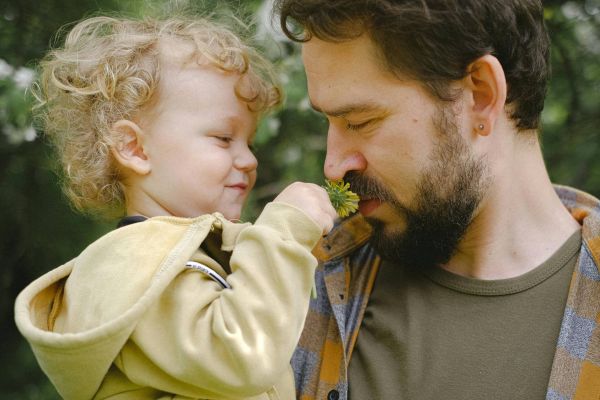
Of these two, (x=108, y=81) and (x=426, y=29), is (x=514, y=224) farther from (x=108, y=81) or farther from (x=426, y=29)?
(x=108, y=81)

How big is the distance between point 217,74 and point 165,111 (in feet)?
0.60

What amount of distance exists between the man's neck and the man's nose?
39 centimetres

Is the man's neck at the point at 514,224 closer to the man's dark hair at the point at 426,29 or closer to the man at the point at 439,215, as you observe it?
the man at the point at 439,215

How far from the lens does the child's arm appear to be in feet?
5.83

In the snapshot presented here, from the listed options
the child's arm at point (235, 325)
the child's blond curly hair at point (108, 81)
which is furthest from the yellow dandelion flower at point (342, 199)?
the child's blond curly hair at point (108, 81)

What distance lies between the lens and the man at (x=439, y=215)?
2.11 metres

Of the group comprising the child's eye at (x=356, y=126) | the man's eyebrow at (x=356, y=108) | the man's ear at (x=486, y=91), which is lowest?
the child's eye at (x=356, y=126)

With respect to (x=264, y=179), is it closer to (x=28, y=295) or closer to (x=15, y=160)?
(x=15, y=160)

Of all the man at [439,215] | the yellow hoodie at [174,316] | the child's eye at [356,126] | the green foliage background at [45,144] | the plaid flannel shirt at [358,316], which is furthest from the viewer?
the green foliage background at [45,144]

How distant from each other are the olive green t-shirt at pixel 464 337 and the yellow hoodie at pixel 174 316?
0.40 metres

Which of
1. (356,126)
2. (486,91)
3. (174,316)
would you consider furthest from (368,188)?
(174,316)

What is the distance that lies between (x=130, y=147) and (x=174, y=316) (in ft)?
2.07

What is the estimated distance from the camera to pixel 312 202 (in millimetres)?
2014

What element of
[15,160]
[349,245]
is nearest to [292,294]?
[349,245]
